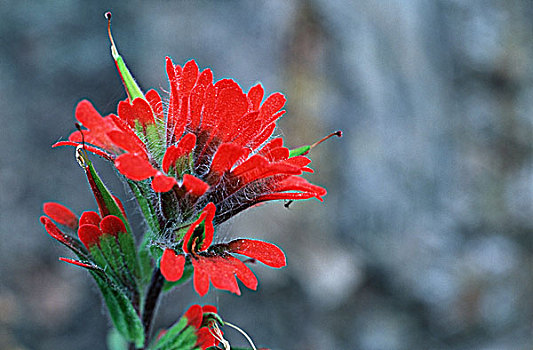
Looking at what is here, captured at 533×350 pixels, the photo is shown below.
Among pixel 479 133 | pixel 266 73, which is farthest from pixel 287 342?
pixel 479 133

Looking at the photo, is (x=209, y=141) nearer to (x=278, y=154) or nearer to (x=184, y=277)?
(x=278, y=154)

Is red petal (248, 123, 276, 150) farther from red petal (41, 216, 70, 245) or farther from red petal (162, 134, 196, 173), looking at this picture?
red petal (41, 216, 70, 245)

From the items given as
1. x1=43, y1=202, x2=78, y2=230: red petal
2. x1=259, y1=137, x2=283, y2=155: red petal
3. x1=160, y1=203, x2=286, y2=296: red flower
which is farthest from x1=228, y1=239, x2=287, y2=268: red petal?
x1=43, y1=202, x2=78, y2=230: red petal

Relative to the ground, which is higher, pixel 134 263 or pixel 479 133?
pixel 479 133

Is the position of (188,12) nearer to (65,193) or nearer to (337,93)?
(337,93)

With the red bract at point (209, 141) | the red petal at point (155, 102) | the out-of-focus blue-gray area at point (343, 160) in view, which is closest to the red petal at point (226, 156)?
Result: the red bract at point (209, 141)

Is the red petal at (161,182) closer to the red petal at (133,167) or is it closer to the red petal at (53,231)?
the red petal at (133,167)

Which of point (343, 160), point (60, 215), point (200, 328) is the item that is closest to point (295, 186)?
point (200, 328)
